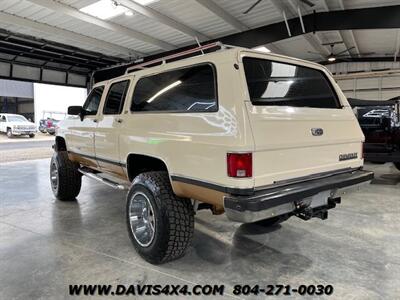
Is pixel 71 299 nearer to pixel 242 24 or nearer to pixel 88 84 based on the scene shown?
pixel 242 24

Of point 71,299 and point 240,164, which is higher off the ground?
point 240,164

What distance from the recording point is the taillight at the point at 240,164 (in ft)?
7.01

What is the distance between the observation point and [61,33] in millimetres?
7699

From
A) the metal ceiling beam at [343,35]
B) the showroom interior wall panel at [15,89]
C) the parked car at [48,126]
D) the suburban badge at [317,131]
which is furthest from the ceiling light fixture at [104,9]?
the showroom interior wall panel at [15,89]

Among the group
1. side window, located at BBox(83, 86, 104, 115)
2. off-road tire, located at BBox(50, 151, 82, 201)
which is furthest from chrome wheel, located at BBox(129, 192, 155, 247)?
off-road tire, located at BBox(50, 151, 82, 201)

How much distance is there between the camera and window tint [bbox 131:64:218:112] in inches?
97.7

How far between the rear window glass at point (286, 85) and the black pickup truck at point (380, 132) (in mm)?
3741

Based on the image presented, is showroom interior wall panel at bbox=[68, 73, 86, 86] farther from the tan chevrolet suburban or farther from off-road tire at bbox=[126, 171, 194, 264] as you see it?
off-road tire at bbox=[126, 171, 194, 264]

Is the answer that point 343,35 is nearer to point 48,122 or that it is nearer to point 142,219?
point 142,219

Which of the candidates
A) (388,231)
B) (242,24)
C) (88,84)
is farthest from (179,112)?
(88,84)

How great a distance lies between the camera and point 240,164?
214 cm

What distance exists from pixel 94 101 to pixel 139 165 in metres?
1.49

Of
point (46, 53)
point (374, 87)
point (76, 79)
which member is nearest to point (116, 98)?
point (46, 53)

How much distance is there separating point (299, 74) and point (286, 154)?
954mm
